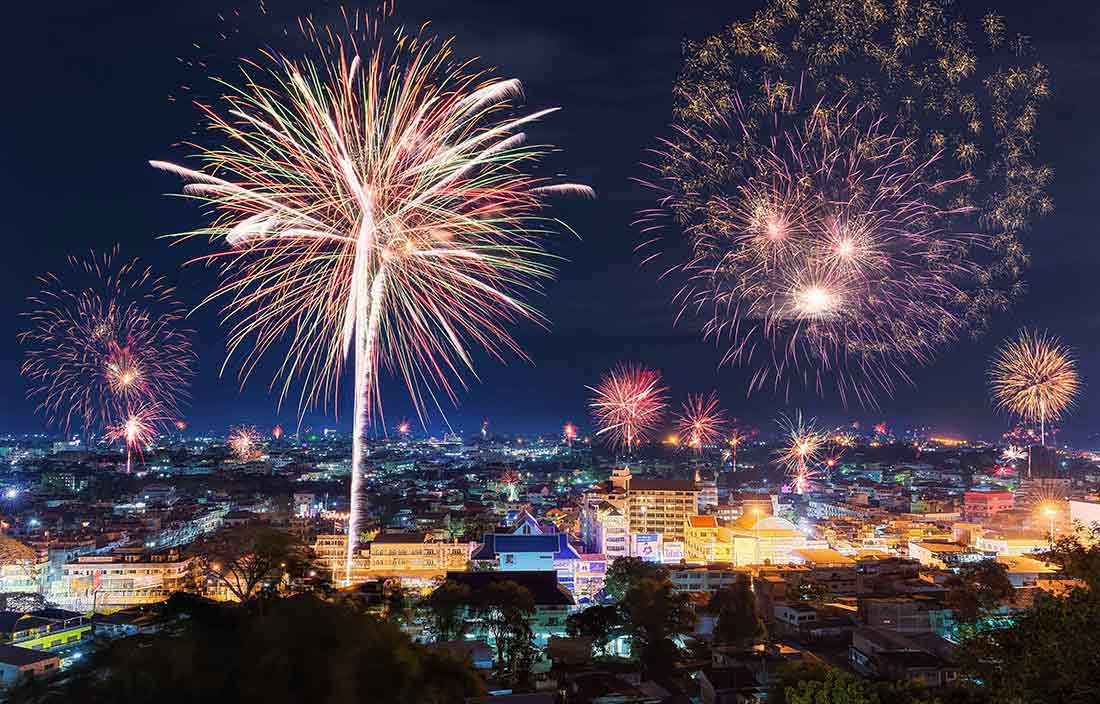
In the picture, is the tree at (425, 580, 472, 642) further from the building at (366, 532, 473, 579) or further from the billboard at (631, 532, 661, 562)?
the billboard at (631, 532, 661, 562)

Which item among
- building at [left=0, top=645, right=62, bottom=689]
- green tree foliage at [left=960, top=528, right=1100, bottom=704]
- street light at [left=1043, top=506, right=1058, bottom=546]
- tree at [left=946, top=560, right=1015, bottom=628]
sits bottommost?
building at [left=0, top=645, right=62, bottom=689]

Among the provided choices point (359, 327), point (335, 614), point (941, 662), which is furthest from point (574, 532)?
point (335, 614)

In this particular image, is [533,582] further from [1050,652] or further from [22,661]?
[1050,652]

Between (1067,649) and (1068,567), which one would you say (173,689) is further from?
(1068,567)

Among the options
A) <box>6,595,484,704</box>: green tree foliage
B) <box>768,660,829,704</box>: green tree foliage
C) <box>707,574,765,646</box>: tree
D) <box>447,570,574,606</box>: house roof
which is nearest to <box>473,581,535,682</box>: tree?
<box>447,570,574,606</box>: house roof

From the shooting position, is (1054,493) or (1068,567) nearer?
(1068,567)

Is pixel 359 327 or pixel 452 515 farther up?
pixel 359 327
